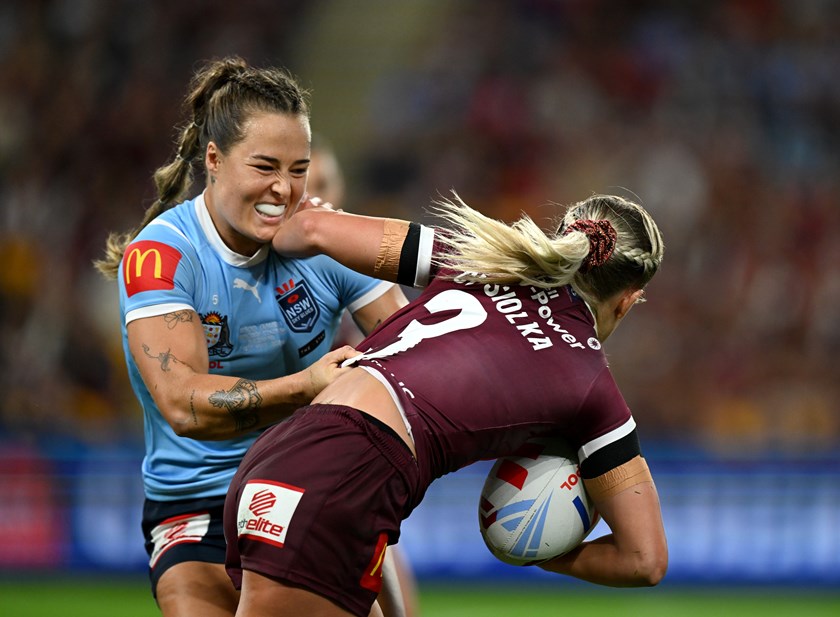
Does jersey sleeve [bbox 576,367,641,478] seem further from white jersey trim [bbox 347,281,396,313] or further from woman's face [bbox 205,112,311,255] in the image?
woman's face [bbox 205,112,311,255]

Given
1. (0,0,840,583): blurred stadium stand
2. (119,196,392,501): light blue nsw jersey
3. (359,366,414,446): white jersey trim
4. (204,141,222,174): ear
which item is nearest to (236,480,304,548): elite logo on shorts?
(359,366,414,446): white jersey trim

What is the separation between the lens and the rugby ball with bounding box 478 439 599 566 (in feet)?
11.3

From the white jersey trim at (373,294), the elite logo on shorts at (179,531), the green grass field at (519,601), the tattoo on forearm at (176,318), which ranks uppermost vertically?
the white jersey trim at (373,294)

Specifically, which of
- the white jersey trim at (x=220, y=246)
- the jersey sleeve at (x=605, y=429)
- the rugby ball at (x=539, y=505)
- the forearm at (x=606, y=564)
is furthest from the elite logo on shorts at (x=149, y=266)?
the forearm at (x=606, y=564)

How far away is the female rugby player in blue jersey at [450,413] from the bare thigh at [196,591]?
1.49ft

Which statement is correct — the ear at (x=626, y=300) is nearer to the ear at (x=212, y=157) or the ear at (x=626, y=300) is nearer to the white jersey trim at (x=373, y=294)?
the white jersey trim at (x=373, y=294)

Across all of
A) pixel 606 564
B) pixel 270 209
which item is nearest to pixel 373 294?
pixel 270 209

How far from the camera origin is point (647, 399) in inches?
428

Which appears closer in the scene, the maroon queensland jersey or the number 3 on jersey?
→ the maroon queensland jersey

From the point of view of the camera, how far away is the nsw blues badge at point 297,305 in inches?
157

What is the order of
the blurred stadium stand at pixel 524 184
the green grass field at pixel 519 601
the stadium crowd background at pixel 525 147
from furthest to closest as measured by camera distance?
the stadium crowd background at pixel 525 147
the blurred stadium stand at pixel 524 184
the green grass field at pixel 519 601

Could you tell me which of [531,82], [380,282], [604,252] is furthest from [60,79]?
[604,252]

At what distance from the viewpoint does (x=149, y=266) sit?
3.69 metres

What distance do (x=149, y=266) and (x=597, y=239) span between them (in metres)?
1.40
